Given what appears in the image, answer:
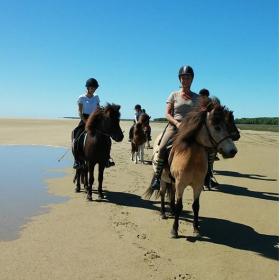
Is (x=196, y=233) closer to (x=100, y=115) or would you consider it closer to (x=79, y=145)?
(x=100, y=115)

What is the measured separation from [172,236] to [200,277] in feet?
5.07

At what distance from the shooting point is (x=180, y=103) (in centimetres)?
665

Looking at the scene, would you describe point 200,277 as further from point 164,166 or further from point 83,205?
point 83,205

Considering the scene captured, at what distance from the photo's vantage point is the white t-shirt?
973 centimetres

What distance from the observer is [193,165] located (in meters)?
6.00

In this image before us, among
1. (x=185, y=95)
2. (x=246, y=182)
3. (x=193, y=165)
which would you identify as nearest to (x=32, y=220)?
(x=193, y=165)

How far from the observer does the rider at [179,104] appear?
21.7 feet

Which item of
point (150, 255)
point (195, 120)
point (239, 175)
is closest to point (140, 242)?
point (150, 255)

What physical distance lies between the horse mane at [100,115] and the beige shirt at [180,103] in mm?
2319

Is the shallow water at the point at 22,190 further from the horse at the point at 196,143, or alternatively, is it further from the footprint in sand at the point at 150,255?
the horse at the point at 196,143

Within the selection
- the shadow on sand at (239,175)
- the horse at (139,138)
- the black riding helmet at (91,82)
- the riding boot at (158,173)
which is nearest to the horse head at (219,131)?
the riding boot at (158,173)

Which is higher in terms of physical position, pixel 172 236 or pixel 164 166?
pixel 164 166

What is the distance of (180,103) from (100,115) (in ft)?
9.49

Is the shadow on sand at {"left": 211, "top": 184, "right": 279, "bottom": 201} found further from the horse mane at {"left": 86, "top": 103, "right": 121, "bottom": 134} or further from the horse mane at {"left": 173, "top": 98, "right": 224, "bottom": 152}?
the horse mane at {"left": 173, "top": 98, "right": 224, "bottom": 152}
